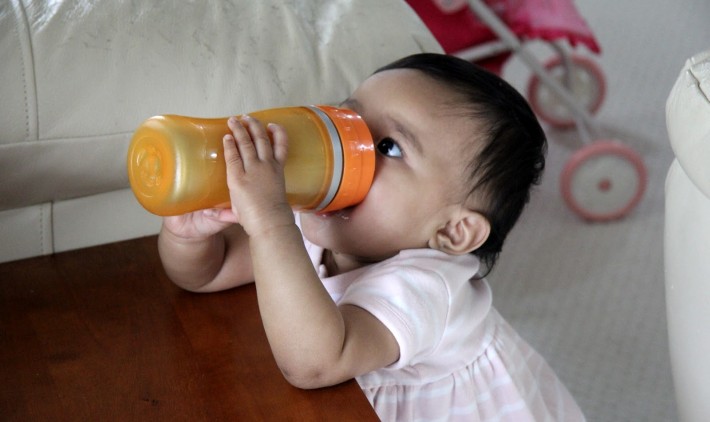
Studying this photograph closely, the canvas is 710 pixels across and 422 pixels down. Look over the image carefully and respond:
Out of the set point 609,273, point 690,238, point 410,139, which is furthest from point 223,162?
point 609,273

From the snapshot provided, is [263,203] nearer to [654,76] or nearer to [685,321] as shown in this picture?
[685,321]

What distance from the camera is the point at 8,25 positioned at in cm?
80

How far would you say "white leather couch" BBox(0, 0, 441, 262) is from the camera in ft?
2.65

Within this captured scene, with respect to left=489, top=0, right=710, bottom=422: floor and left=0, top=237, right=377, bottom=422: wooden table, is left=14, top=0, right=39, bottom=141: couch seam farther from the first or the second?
left=489, top=0, right=710, bottom=422: floor

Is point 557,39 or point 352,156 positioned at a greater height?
point 352,156

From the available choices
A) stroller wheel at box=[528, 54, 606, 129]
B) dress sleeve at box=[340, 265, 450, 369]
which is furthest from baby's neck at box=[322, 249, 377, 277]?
stroller wheel at box=[528, 54, 606, 129]

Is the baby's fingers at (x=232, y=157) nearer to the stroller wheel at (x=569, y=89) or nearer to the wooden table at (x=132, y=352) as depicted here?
the wooden table at (x=132, y=352)

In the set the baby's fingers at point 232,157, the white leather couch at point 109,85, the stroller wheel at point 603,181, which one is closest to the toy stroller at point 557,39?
the stroller wheel at point 603,181

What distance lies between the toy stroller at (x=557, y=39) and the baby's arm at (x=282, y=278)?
4.21ft

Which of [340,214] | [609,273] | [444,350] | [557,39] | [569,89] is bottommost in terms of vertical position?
[609,273]

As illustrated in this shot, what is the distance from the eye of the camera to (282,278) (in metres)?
0.65

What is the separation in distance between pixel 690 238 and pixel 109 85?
590 mm

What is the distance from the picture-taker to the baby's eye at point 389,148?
0.79 metres

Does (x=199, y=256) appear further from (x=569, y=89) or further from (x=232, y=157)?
(x=569, y=89)
